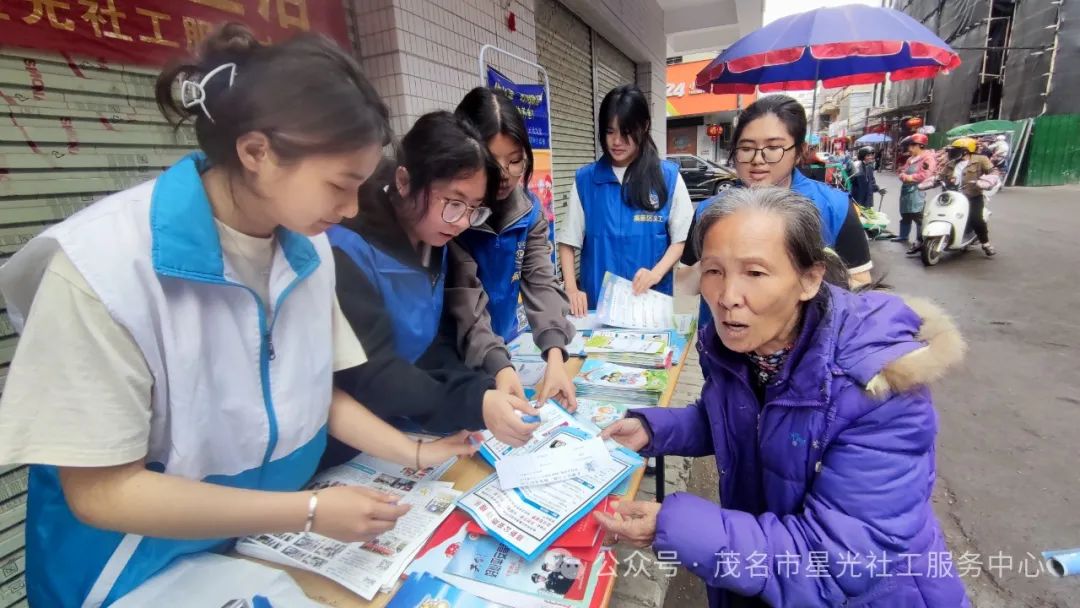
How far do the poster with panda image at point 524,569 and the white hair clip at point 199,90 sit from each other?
0.93 metres

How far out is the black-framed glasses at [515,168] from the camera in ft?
5.94

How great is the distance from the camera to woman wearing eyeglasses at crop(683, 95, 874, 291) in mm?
2203

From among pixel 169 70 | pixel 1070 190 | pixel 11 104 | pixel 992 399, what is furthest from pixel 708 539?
pixel 1070 190

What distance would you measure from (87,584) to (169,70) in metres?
0.87

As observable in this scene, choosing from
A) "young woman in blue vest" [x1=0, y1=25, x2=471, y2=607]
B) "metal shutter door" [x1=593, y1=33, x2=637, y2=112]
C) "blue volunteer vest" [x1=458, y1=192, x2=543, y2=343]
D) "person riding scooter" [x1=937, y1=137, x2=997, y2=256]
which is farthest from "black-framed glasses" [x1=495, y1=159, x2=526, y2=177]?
"person riding scooter" [x1=937, y1=137, x2=997, y2=256]

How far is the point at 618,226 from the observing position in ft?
9.37

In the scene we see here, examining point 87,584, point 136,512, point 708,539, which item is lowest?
point 708,539

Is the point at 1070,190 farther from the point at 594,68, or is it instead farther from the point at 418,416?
the point at 418,416

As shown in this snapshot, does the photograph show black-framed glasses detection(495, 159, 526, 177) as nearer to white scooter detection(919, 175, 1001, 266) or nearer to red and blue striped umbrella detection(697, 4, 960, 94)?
red and blue striped umbrella detection(697, 4, 960, 94)

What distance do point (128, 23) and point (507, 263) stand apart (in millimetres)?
1480

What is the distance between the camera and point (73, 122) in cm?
165

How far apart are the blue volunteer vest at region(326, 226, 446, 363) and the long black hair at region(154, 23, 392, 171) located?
472 mm

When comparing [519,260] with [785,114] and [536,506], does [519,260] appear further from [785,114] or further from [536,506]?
[785,114]

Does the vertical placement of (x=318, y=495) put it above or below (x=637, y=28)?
below
